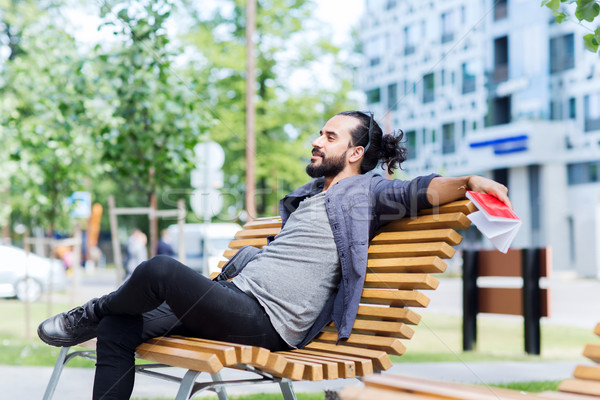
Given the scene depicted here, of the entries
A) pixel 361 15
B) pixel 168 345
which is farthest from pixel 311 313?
pixel 361 15

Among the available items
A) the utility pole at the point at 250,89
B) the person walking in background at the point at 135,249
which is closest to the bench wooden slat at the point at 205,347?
the utility pole at the point at 250,89

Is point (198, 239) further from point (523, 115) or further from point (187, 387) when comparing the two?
point (187, 387)

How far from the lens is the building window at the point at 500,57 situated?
32.9 meters

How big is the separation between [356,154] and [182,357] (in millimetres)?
1398

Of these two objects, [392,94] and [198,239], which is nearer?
[198,239]

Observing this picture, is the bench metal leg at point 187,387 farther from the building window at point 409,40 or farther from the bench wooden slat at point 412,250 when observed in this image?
the building window at point 409,40

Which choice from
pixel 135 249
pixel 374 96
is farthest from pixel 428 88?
pixel 135 249

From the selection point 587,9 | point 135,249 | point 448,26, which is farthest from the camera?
point 448,26

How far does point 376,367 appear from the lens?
273cm

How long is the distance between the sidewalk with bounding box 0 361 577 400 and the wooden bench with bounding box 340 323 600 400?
8.69 feet

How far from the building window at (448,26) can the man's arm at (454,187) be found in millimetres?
35731

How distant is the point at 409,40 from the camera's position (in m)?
40.3

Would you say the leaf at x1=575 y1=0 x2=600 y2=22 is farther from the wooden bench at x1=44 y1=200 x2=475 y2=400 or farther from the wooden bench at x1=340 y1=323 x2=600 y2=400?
the wooden bench at x1=340 y1=323 x2=600 y2=400

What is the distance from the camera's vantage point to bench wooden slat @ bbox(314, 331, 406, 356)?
2.80m
